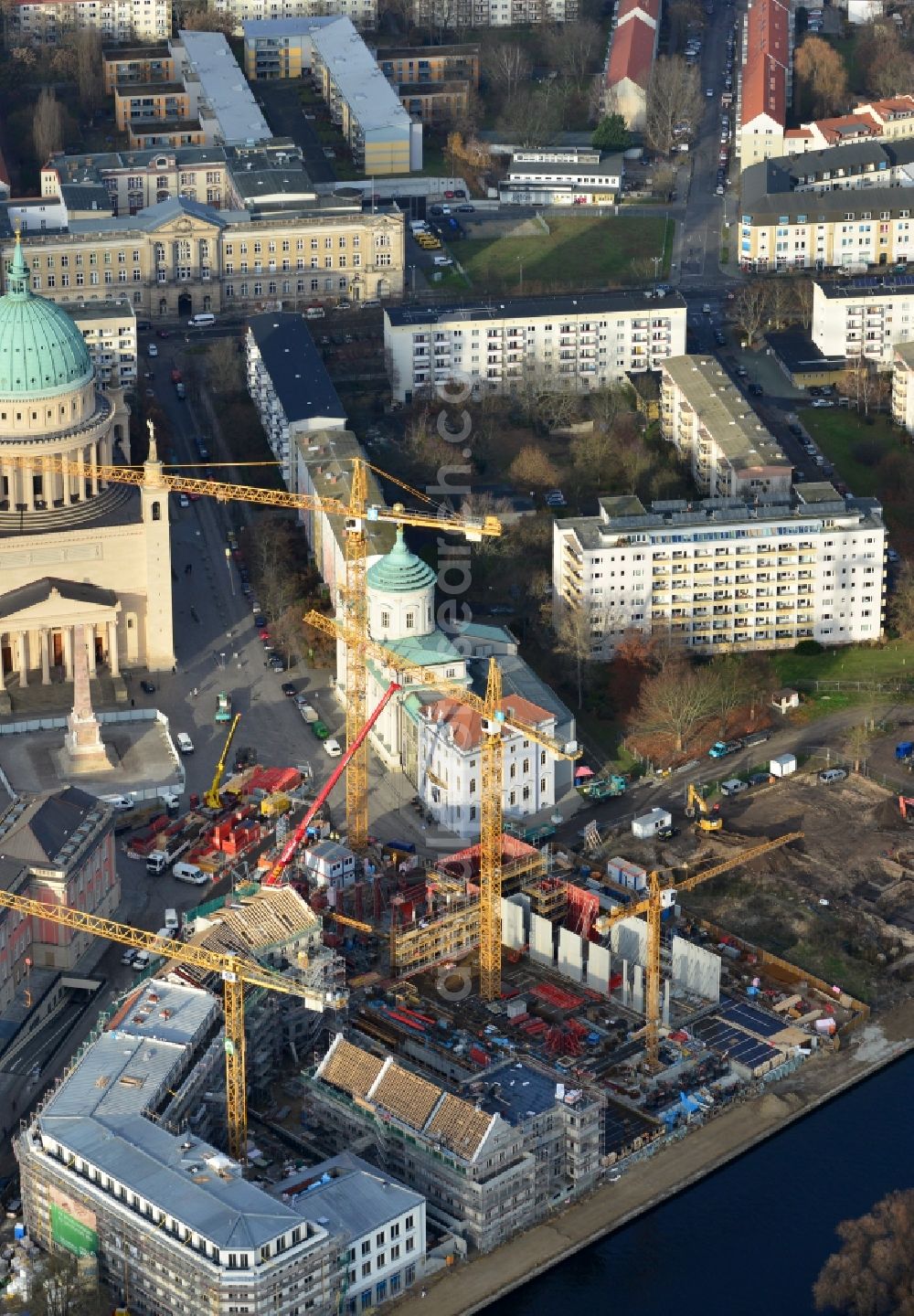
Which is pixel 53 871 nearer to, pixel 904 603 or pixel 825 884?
pixel 825 884

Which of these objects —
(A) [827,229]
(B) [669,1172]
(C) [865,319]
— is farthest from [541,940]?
(A) [827,229]

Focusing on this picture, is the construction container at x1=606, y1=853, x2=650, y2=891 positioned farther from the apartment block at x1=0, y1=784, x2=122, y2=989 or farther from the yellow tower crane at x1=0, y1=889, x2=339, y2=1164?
the apartment block at x1=0, y1=784, x2=122, y2=989

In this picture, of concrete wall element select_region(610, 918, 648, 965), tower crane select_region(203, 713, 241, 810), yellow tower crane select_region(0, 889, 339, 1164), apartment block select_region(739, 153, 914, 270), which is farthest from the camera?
apartment block select_region(739, 153, 914, 270)

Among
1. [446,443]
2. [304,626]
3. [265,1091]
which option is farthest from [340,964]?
[446,443]

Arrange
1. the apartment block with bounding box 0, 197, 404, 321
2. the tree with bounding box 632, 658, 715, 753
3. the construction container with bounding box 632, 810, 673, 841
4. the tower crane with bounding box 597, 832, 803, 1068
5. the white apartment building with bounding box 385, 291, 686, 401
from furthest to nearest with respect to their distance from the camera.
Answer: the apartment block with bounding box 0, 197, 404, 321, the white apartment building with bounding box 385, 291, 686, 401, the tree with bounding box 632, 658, 715, 753, the construction container with bounding box 632, 810, 673, 841, the tower crane with bounding box 597, 832, 803, 1068

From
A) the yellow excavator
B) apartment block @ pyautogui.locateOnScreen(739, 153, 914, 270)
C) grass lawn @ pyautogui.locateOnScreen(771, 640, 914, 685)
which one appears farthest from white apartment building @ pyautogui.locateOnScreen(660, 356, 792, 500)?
the yellow excavator

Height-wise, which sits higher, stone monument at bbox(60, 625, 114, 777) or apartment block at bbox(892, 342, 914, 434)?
apartment block at bbox(892, 342, 914, 434)
